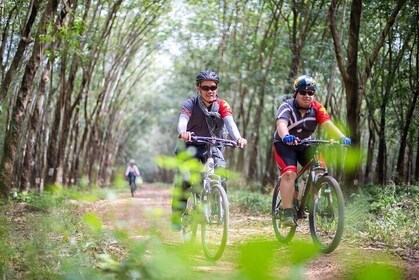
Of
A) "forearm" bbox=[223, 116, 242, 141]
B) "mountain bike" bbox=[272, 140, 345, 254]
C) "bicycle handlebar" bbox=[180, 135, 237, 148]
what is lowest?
"mountain bike" bbox=[272, 140, 345, 254]

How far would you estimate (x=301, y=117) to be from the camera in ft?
19.7

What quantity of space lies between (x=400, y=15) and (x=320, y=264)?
11135 millimetres

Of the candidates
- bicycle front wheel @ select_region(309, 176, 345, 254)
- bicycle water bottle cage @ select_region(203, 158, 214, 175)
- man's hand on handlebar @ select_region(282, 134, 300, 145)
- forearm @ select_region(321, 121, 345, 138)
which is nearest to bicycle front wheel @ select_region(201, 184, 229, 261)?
bicycle water bottle cage @ select_region(203, 158, 214, 175)

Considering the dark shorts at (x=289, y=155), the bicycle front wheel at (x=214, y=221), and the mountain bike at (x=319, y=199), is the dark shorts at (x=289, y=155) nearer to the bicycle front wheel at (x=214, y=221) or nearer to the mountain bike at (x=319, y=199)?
the mountain bike at (x=319, y=199)

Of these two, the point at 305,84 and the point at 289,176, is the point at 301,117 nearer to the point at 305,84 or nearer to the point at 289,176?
the point at 305,84

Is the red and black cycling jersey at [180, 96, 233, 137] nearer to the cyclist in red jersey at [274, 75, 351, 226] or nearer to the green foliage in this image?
the cyclist in red jersey at [274, 75, 351, 226]

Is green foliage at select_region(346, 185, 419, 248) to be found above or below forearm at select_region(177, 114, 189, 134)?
below

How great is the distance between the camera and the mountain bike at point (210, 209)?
208 inches

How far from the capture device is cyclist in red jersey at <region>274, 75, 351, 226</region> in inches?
230

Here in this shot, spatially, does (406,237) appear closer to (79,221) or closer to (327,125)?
(327,125)

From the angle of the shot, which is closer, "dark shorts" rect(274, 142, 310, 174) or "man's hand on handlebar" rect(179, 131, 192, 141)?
"man's hand on handlebar" rect(179, 131, 192, 141)

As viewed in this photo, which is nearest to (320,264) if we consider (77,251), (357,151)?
(77,251)

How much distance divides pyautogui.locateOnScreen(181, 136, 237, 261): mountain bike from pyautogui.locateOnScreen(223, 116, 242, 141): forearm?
214 millimetres

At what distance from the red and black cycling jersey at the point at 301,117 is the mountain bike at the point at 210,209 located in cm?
76
